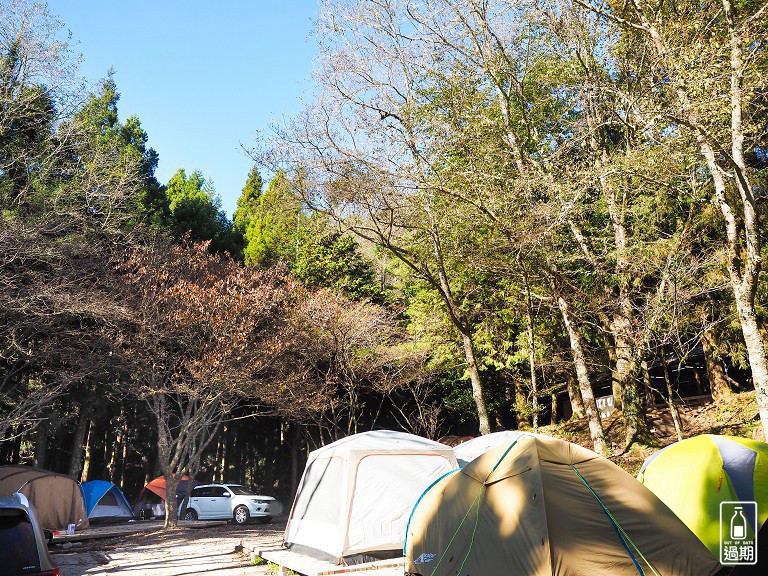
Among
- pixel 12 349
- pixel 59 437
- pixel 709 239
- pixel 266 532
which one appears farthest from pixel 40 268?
pixel 709 239

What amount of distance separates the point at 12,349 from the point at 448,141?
12767 millimetres

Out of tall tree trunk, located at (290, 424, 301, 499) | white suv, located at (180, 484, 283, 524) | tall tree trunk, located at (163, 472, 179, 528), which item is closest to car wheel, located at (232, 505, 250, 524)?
white suv, located at (180, 484, 283, 524)

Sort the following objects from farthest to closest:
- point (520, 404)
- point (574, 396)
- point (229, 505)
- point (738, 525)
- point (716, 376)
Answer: point (520, 404) < point (574, 396) < point (229, 505) < point (716, 376) < point (738, 525)

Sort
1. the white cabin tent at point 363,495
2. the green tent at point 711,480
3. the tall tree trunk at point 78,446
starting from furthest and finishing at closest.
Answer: the tall tree trunk at point 78,446 → the white cabin tent at point 363,495 → the green tent at point 711,480

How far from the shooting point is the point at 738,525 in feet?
21.6

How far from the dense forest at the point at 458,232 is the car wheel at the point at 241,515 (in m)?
2.21

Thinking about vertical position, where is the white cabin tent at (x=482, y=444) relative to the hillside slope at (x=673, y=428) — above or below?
above

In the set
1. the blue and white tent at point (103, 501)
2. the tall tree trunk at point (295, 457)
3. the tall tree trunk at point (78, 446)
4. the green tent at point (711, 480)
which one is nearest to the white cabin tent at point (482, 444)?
the green tent at point (711, 480)

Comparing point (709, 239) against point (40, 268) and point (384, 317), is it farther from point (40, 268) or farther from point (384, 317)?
point (40, 268)

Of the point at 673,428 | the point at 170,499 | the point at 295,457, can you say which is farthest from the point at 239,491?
the point at 673,428

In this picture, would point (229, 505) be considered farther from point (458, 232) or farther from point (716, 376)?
point (716, 376)

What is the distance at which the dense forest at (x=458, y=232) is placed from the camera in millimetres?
10188

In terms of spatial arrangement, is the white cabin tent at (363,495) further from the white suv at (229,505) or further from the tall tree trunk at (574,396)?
the tall tree trunk at (574,396)

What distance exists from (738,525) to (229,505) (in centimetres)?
1582
